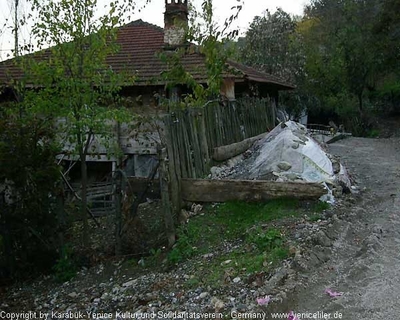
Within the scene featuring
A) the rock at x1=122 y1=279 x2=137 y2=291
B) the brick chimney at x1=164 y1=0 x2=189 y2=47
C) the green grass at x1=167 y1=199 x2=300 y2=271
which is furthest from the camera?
the brick chimney at x1=164 y1=0 x2=189 y2=47

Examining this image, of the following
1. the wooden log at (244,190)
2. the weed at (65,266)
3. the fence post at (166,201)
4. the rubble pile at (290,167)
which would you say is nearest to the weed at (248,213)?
the wooden log at (244,190)

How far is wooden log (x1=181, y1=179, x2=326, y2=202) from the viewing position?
7.75m

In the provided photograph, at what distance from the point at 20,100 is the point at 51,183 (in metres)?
1.54

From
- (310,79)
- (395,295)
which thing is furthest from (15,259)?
(310,79)

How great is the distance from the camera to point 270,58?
26656mm

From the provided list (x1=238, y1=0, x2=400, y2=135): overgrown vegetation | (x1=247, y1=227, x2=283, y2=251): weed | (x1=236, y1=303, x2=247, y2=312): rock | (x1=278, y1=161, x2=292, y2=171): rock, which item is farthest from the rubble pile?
(x1=238, y1=0, x2=400, y2=135): overgrown vegetation

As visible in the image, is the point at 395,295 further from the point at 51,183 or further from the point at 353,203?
the point at 51,183

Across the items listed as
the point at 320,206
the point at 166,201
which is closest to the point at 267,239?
the point at 320,206

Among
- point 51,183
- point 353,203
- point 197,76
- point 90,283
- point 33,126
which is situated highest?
point 197,76

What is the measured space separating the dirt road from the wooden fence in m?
2.81

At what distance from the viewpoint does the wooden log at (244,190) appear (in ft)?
25.4

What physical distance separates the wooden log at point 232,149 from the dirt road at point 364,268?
2972 mm

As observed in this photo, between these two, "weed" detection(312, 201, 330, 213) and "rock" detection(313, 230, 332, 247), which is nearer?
"rock" detection(313, 230, 332, 247)

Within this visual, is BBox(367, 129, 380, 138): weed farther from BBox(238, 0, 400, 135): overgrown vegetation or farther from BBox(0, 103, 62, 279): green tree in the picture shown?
BBox(0, 103, 62, 279): green tree
